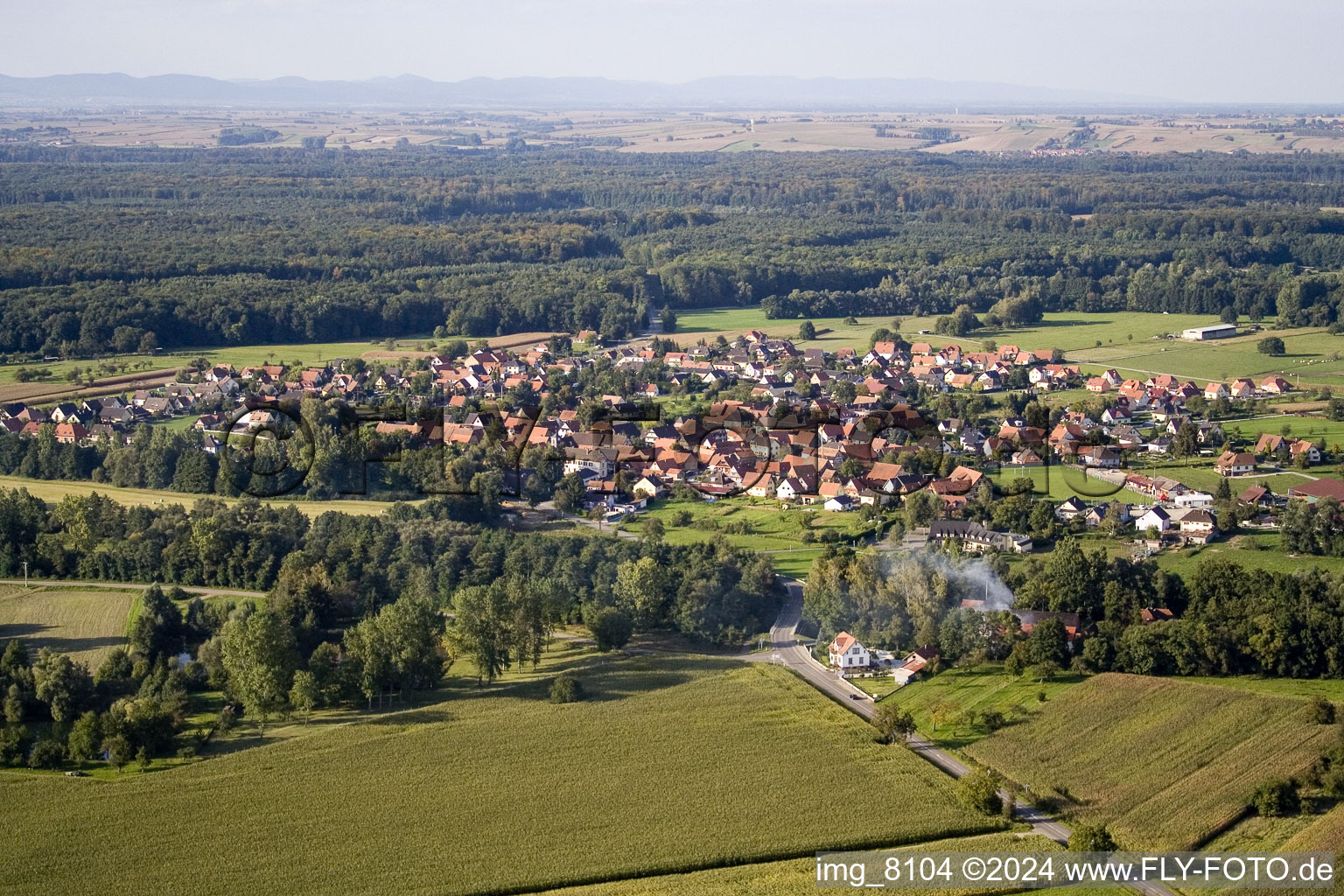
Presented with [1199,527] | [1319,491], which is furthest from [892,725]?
[1319,491]

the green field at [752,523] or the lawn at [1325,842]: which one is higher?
the lawn at [1325,842]

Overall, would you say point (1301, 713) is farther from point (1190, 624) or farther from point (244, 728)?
point (244, 728)

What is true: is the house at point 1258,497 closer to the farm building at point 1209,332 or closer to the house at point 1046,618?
the house at point 1046,618

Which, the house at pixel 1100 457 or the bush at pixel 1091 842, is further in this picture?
the house at pixel 1100 457

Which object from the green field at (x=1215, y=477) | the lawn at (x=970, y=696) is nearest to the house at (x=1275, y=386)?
the green field at (x=1215, y=477)

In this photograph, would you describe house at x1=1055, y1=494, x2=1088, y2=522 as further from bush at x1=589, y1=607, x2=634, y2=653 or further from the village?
bush at x1=589, y1=607, x2=634, y2=653

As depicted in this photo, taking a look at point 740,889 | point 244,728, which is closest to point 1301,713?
point 740,889
